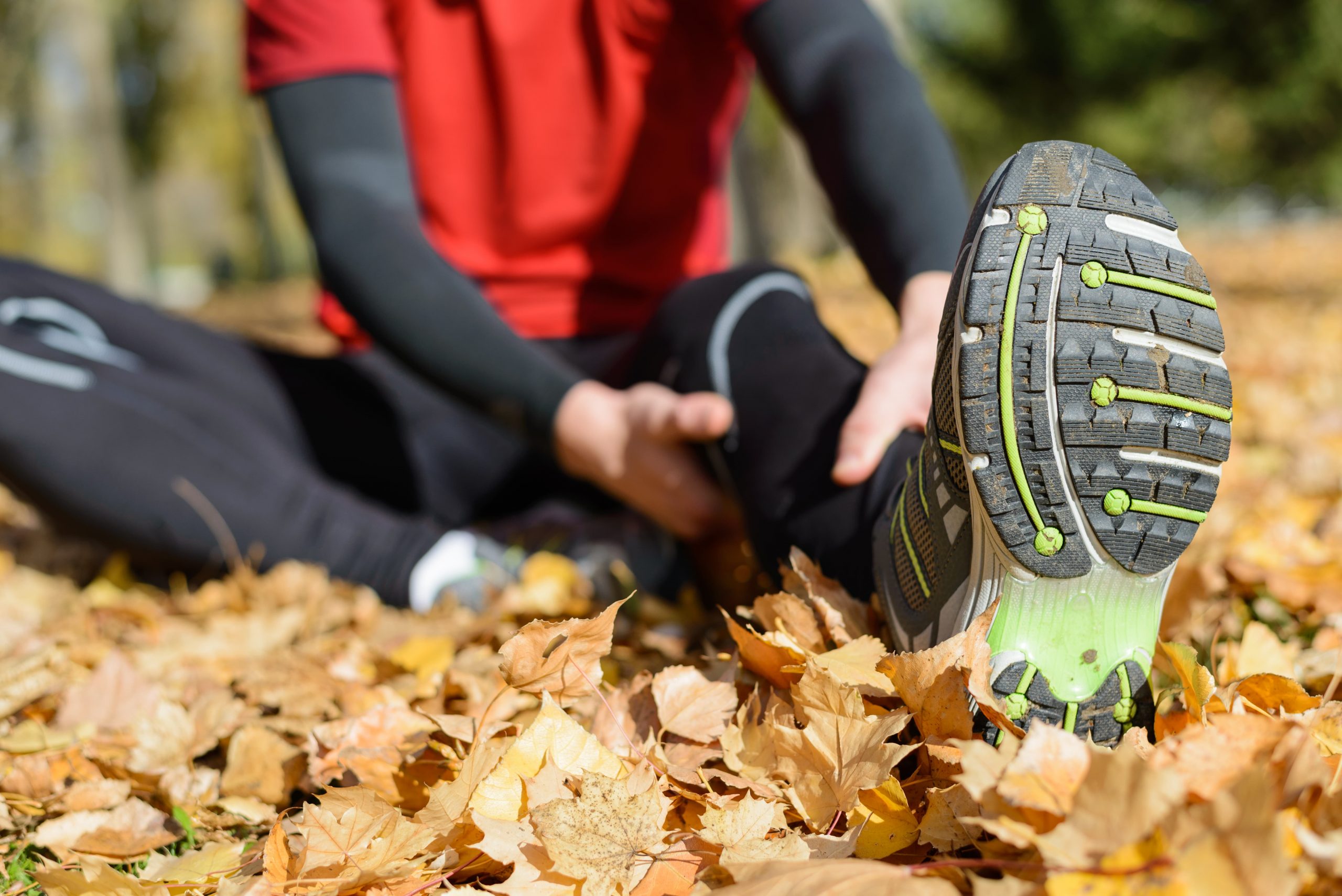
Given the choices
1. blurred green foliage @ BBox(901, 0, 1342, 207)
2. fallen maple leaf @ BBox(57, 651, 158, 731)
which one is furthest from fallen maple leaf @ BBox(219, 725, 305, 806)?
blurred green foliage @ BBox(901, 0, 1342, 207)

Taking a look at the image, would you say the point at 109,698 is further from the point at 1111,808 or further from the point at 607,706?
the point at 1111,808

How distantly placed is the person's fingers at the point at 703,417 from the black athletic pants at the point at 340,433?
0.03 m

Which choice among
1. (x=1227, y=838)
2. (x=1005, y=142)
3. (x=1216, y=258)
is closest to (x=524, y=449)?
(x=1227, y=838)

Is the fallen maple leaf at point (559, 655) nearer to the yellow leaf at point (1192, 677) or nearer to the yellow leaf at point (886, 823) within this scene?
the yellow leaf at point (886, 823)

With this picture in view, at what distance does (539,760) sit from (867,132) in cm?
91

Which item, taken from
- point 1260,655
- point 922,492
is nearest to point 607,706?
point 922,492

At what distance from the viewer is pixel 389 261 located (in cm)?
139

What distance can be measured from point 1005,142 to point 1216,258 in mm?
12665

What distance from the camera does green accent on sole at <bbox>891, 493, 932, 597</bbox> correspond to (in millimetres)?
770

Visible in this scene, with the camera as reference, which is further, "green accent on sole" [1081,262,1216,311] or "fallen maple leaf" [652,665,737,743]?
"fallen maple leaf" [652,665,737,743]

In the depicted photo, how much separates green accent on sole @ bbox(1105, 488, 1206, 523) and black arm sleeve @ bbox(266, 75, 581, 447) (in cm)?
76

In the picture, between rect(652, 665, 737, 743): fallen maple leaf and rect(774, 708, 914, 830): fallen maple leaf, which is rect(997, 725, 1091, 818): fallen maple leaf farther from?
rect(652, 665, 737, 743): fallen maple leaf

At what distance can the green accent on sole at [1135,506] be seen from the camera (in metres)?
0.66

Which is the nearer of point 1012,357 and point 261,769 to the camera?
point 1012,357
